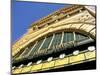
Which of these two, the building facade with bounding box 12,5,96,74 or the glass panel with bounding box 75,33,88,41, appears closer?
the building facade with bounding box 12,5,96,74

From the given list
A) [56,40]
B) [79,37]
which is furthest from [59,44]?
[79,37]

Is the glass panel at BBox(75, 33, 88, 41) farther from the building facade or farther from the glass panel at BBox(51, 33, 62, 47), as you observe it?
the glass panel at BBox(51, 33, 62, 47)

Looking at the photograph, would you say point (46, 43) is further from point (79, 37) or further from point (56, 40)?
point (79, 37)

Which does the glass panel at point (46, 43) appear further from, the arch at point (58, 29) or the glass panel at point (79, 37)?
the glass panel at point (79, 37)

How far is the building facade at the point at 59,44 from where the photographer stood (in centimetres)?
220

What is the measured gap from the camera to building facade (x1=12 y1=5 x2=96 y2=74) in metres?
2.20

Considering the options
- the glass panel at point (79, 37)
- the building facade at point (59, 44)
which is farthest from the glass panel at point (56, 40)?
the glass panel at point (79, 37)

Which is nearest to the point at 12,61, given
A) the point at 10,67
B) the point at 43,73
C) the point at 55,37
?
the point at 10,67

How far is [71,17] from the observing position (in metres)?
2.37

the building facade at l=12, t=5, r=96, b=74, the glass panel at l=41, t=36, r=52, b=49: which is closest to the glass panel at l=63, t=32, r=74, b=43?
the building facade at l=12, t=5, r=96, b=74

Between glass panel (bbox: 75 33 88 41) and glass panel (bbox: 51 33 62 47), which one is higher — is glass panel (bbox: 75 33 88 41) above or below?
above

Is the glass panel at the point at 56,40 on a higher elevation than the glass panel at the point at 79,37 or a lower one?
lower

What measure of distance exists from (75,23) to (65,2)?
0.70 feet

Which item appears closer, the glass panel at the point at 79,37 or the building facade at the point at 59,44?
the building facade at the point at 59,44
